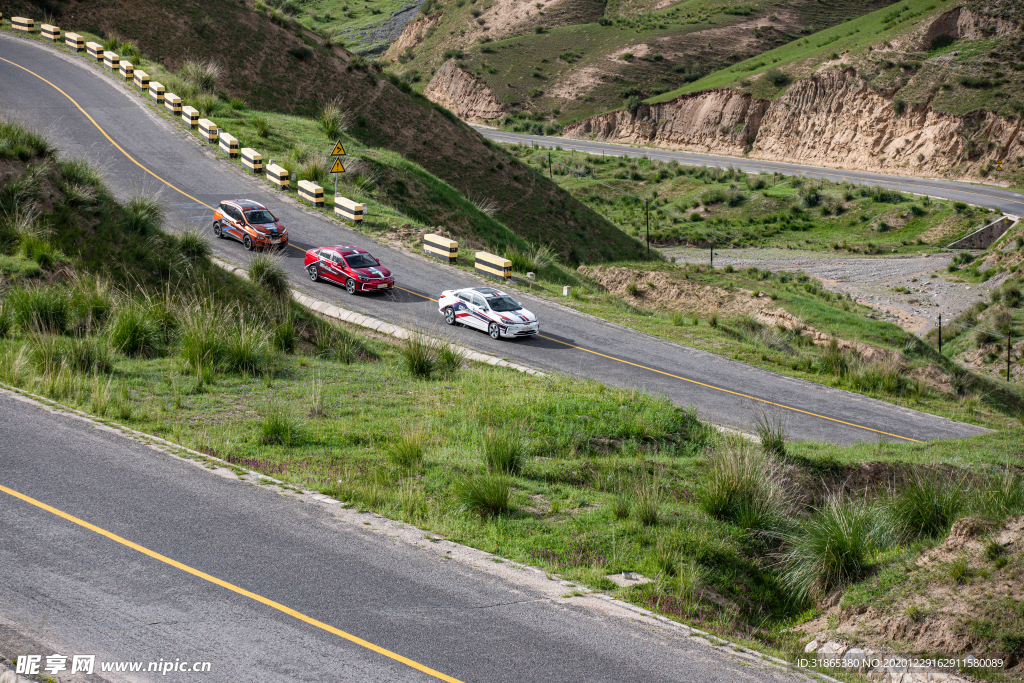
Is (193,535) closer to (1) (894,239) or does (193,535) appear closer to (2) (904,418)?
(2) (904,418)

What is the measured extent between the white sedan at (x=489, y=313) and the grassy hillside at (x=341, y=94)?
21.5 m

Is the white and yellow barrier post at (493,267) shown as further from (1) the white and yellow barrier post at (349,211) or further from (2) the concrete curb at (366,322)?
(2) the concrete curb at (366,322)

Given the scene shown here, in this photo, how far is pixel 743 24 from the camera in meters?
100

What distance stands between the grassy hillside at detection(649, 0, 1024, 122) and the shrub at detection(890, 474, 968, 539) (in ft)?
205

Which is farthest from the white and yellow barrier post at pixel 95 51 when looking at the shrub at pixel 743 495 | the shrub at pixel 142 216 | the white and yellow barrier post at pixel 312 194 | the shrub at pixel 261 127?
the shrub at pixel 743 495

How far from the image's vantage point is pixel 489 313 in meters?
25.3

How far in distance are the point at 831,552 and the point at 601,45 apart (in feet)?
322

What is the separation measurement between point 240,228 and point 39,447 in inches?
703

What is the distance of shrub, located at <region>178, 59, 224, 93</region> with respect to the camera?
47625 mm

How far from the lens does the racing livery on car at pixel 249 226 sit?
95.7ft

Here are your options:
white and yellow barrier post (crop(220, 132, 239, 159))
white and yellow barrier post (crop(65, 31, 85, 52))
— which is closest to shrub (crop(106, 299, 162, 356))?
white and yellow barrier post (crop(220, 132, 239, 159))

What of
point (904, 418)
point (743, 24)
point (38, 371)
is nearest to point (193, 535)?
point (38, 371)

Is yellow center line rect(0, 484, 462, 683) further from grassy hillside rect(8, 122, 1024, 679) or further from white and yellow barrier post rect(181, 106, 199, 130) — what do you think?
white and yellow barrier post rect(181, 106, 199, 130)

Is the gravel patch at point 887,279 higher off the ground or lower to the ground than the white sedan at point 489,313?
higher
